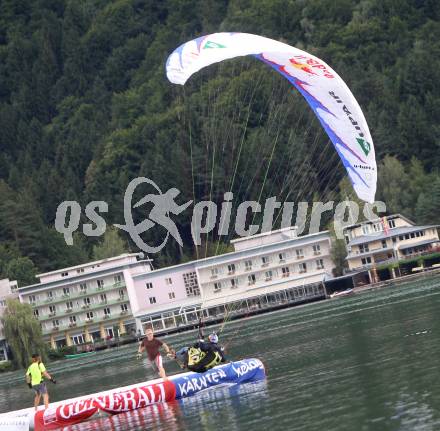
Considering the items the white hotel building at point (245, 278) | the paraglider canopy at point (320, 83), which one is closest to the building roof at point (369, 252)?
the white hotel building at point (245, 278)

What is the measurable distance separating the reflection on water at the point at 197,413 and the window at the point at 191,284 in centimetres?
5822

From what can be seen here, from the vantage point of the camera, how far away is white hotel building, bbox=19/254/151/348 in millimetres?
83062

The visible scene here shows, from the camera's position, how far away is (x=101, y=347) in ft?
252

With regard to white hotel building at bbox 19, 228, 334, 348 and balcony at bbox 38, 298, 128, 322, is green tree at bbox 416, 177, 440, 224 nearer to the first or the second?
white hotel building at bbox 19, 228, 334, 348

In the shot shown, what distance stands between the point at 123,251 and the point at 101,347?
2277 cm

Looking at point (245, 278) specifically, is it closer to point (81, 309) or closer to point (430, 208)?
point (81, 309)

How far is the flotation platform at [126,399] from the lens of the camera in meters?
23.4

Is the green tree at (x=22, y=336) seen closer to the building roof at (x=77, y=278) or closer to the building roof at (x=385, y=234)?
the building roof at (x=77, y=278)

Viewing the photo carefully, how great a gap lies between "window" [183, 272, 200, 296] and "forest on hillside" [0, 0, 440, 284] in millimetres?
6814

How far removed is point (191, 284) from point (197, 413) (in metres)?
61.5

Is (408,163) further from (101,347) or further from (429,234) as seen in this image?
(101,347)

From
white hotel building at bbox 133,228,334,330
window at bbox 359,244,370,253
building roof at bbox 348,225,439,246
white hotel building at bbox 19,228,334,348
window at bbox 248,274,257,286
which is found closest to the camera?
building roof at bbox 348,225,439,246

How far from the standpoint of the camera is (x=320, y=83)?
25500mm

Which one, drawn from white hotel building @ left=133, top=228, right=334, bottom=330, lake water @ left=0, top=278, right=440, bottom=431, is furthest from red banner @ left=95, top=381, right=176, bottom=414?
white hotel building @ left=133, top=228, right=334, bottom=330
